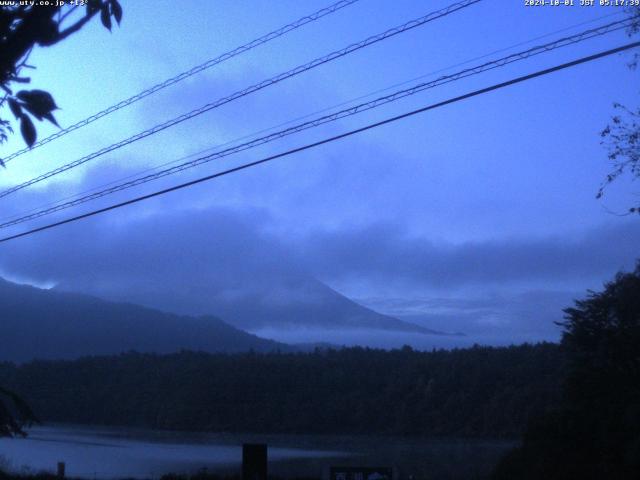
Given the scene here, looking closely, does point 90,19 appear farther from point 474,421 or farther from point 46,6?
point 474,421

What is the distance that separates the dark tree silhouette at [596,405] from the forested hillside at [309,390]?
36.4 feet

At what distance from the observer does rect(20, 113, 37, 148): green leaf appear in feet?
15.1

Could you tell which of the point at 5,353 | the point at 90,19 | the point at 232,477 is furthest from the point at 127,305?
the point at 90,19

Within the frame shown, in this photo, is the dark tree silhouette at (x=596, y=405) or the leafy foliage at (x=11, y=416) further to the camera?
the dark tree silhouette at (x=596, y=405)

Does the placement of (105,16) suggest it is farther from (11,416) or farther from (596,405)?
(596,405)

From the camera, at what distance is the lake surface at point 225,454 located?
24.5 m

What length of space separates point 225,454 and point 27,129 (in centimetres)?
2735

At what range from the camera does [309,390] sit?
47219 millimetres

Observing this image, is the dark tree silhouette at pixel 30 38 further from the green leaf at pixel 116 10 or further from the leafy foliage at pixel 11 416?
the leafy foliage at pixel 11 416

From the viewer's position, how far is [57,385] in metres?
54.8

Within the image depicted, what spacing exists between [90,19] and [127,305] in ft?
279

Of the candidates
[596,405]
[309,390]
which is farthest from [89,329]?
[596,405]

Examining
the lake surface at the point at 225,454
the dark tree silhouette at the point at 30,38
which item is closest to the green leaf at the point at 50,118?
the dark tree silhouette at the point at 30,38

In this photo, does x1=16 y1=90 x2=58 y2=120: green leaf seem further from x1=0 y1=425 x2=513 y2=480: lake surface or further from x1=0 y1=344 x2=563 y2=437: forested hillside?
x1=0 y1=344 x2=563 y2=437: forested hillside
